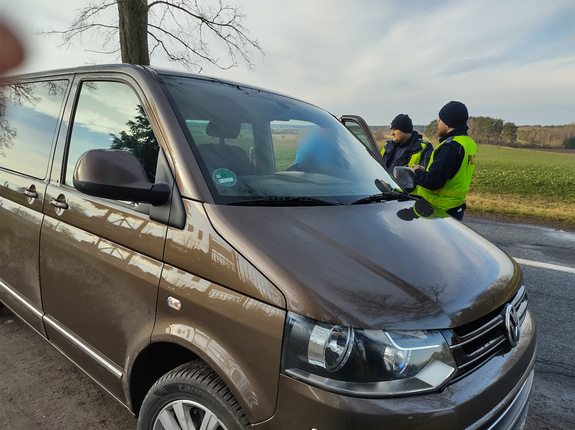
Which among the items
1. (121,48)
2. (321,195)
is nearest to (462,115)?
(321,195)

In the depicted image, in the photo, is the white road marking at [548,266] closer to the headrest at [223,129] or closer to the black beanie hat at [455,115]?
the black beanie hat at [455,115]

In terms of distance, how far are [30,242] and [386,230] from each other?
7.00ft

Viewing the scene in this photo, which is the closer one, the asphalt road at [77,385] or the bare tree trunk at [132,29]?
the asphalt road at [77,385]

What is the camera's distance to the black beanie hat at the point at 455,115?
401 centimetres

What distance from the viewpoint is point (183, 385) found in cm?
150

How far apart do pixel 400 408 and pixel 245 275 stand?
25.2 inches

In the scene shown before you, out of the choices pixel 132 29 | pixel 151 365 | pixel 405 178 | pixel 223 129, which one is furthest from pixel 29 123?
pixel 132 29

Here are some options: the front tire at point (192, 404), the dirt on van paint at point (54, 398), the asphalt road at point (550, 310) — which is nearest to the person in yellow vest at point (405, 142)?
the asphalt road at point (550, 310)

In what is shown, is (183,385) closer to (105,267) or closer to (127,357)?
(127,357)

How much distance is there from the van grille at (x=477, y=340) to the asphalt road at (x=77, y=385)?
1.26 meters

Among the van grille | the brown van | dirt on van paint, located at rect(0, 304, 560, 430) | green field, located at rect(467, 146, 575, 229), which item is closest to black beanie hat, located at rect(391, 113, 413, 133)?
the brown van

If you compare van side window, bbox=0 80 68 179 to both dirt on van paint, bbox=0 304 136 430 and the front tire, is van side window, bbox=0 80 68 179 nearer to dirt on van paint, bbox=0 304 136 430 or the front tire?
dirt on van paint, bbox=0 304 136 430

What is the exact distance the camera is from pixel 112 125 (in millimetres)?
2111

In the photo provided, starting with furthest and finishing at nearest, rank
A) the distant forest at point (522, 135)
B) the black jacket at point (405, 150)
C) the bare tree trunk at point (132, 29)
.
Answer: the distant forest at point (522, 135)
the bare tree trunk at point (132, 29)
the black jacket at point (405, 150)
